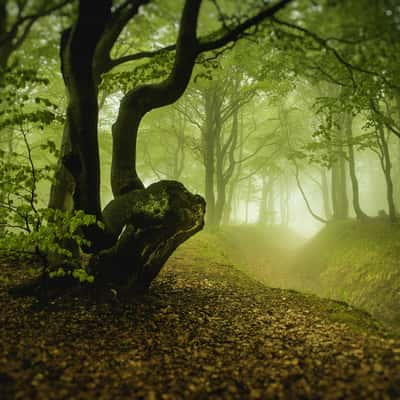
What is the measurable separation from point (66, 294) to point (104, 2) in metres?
4.87

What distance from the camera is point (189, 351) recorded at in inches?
176

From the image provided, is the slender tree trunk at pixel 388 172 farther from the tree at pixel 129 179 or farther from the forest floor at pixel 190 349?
the tree at pixel 129 179

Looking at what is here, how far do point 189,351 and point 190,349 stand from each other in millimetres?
60

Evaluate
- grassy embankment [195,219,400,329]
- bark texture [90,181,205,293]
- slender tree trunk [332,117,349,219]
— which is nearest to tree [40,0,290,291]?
bark texture [90,181,205,293]

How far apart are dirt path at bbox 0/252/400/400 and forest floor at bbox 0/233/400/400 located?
1 cm

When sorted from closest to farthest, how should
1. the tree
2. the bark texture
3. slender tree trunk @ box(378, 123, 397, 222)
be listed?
the tree < the bark texture < slender tree trunk @ box(378, 123, 397, 222)

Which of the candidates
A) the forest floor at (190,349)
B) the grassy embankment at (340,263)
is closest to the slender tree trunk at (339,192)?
the grassy embankment at (340,263)

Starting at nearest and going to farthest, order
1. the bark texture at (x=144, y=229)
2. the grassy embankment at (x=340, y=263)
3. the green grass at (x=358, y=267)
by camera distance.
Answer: the bark texture at (x=144, y=229) < the green grass at (x=358, y=267) < the grassy embankment at (x=340, y=263)

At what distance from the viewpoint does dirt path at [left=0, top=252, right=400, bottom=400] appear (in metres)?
3.48

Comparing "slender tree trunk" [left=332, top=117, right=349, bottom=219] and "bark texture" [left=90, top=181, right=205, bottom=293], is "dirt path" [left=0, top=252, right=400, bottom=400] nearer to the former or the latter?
"bark texture" [left=90, top=181, right=205, bottom=293]

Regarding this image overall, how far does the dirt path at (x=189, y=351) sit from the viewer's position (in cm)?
348

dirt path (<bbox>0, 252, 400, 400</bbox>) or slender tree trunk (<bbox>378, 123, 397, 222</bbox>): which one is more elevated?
slender tree trunk (<bbox>378, 123, 397, 222</bbox>)

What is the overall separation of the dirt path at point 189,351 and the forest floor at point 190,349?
0.6 inches

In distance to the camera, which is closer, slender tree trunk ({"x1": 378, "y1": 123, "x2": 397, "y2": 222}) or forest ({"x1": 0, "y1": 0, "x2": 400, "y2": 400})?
forest ({"x1": 0, "y1": 0, "x2": 400, "y2": 400})
